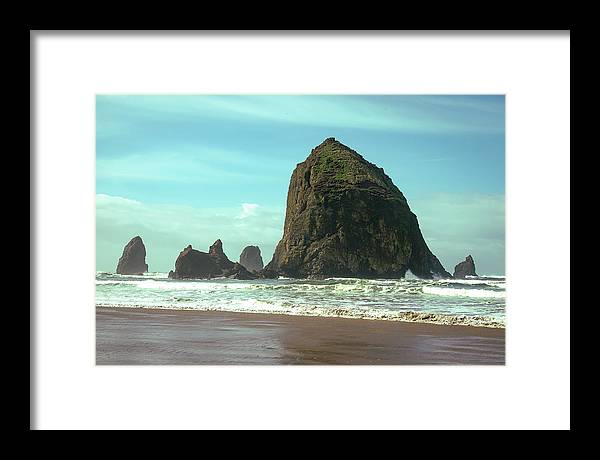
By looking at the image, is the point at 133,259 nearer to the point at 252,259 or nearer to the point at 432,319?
the point at 252,259

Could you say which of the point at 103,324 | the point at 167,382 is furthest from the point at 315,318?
the point at 167,382

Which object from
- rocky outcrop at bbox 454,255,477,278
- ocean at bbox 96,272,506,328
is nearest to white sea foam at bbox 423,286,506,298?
ocean at bbox 96,272,506,328

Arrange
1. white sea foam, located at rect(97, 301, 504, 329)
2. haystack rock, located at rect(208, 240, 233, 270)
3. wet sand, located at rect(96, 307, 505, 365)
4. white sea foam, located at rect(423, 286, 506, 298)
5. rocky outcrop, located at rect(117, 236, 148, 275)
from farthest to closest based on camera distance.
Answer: haystack rock, located at rect(208, 240, 233, 270), rocky outcrop, located at rect(117, 236, 148, 275), white sea foam, located at rect(423, 286, 506, 298), white sea foam, located at rect(97, 301, 504, 329), wet sand, located at rect(96, 307, 505, 365)

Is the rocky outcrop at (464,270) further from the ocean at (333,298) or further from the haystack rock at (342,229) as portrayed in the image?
the haystack rock at (342,229)

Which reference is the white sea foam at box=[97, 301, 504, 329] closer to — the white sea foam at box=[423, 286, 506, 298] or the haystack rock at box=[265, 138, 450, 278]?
the white sea foam at box=[423, 286, 506, 298]

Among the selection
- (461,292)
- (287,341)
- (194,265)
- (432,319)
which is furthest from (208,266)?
(287,341)
